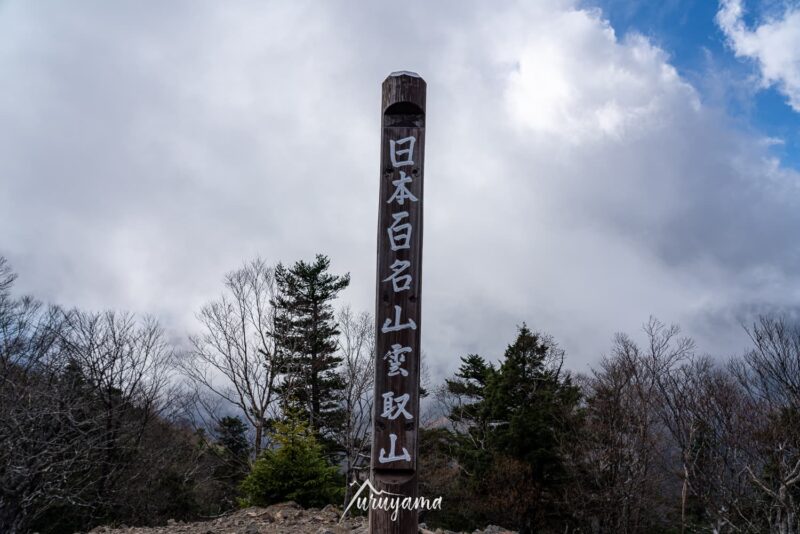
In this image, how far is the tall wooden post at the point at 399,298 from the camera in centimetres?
318

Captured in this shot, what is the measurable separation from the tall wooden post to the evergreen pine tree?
53.7 feet

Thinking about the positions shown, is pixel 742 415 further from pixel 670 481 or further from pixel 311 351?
pixel 311 351

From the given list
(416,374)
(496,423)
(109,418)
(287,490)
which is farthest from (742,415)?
(109,418)

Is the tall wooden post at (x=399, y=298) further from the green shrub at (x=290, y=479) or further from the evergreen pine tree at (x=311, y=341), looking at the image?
the evergreen pine tree at (x=311, y=341)

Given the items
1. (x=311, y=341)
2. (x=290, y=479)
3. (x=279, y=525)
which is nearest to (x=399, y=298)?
(x=279, y=525)

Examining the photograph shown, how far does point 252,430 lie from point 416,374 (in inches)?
662

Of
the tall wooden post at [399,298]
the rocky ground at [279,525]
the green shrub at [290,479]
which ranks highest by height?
the tall wooden post at [399,298]

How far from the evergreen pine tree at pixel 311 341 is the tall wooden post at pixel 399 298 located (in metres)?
16.4

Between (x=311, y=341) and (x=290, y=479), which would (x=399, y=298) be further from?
(x=311, y=341)

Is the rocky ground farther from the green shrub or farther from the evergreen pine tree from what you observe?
the evergreen pine tree

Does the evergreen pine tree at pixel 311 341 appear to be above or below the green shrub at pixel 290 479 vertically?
above

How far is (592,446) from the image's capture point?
54.5 ft

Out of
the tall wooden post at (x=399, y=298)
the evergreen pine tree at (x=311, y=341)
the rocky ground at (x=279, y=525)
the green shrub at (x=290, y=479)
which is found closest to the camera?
the tall wooden post at (x=399, y=298)

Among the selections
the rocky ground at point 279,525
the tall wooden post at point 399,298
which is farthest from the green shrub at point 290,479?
the tall wooden post at point 399,298
